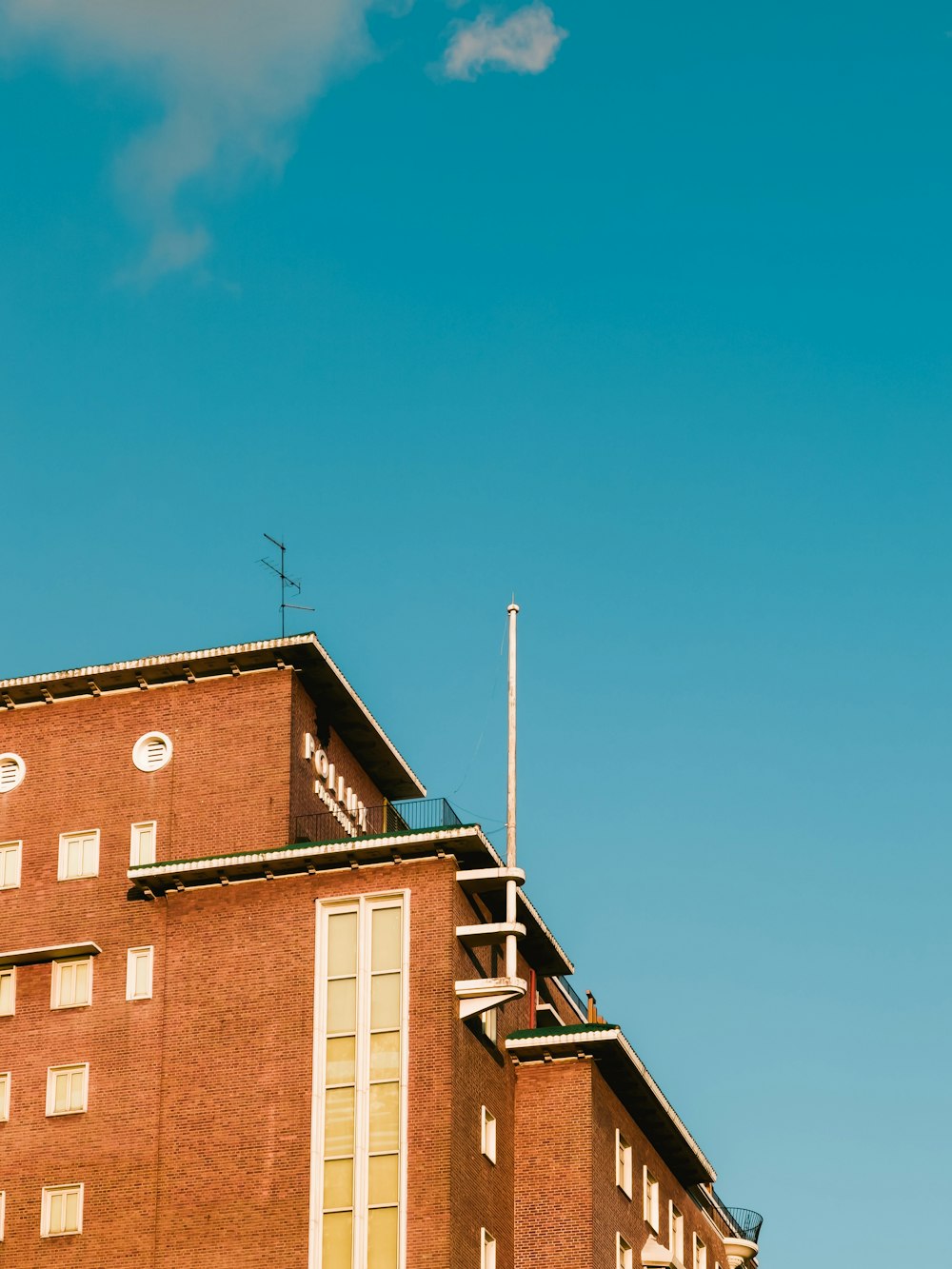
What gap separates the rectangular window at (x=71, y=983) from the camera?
7900 centimetres

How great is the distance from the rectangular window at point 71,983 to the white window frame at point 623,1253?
18.7 metres

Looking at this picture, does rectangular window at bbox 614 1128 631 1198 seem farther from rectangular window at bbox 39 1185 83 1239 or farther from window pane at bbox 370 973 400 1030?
rectangular window at bbox 39 1185 83 1239

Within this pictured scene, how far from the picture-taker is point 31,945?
265 feet

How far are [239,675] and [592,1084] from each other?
1745cm

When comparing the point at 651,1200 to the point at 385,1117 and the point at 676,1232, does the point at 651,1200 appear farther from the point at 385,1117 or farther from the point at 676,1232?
the point at 385,1117

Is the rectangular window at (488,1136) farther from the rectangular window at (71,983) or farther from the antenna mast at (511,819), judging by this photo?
the rectangular window at (71,983)

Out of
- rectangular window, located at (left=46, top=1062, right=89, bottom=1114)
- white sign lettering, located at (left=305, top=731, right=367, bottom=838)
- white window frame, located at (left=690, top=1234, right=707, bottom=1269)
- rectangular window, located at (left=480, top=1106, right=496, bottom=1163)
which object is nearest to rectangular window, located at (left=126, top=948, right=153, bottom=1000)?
rectangular window, located at (left=46, top=1062, right=89, bottom=1114)

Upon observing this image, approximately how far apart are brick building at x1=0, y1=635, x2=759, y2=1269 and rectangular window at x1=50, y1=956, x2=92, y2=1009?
8 cm

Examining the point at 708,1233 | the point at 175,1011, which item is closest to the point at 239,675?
the point at 175,1011

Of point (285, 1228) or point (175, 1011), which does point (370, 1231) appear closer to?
point (285, 1228)

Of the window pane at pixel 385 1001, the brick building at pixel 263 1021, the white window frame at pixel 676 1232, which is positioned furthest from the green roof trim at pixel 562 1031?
the white window frame at pixel 676 1232

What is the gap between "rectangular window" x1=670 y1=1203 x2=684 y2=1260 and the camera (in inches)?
3499

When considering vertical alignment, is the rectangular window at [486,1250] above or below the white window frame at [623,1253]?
below

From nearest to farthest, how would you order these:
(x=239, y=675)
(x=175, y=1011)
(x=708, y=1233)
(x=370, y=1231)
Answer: (x=370, y=1231)
(x=175, y=1011)
(x=239, y=675)
(x=708, y=1233)
